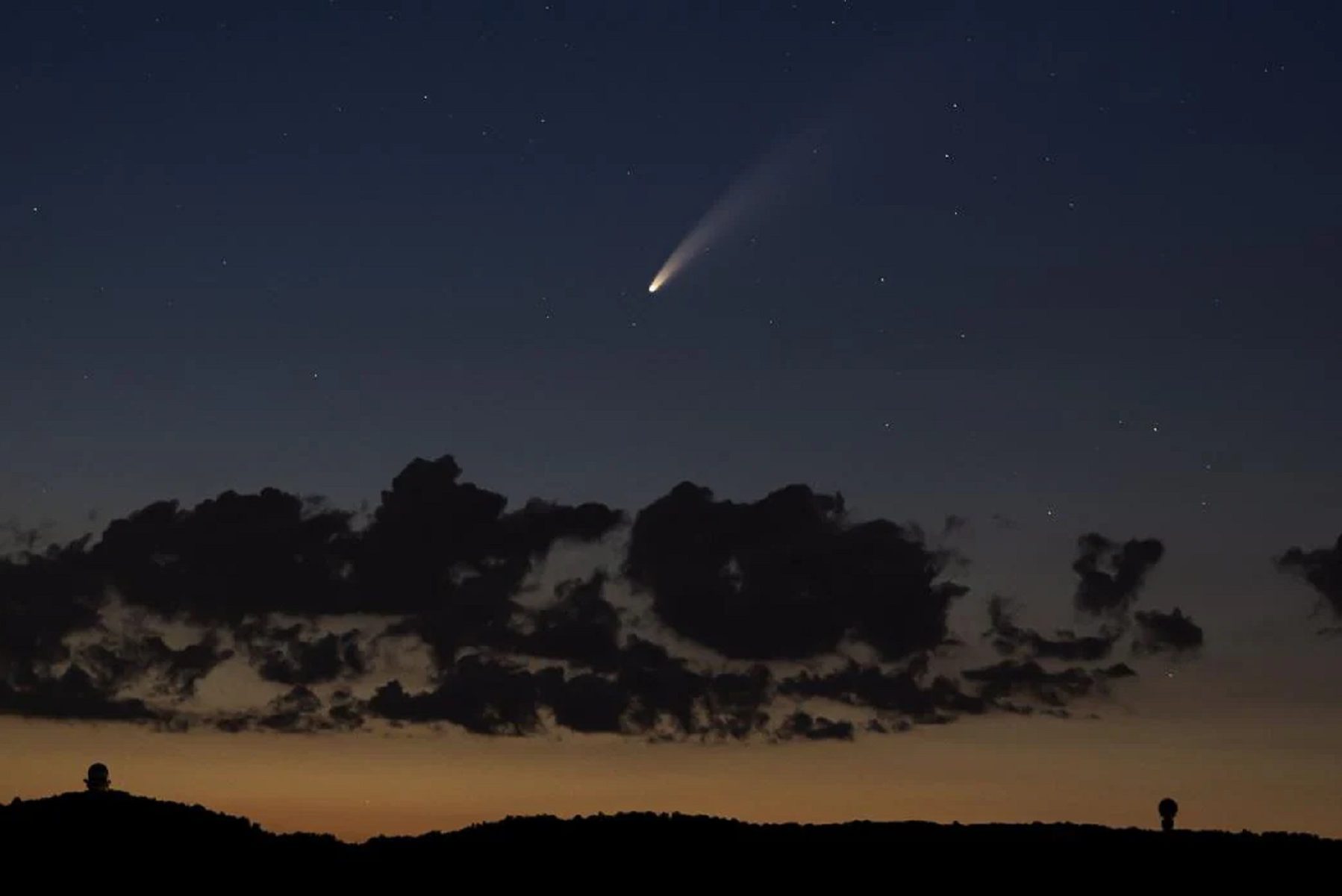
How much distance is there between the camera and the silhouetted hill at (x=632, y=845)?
101750 mm

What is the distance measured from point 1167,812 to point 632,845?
29.4 meters

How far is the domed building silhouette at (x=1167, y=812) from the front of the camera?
97.3 metres

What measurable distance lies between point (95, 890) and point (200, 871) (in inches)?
272

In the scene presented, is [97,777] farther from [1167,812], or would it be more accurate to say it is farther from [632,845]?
[1167,812]

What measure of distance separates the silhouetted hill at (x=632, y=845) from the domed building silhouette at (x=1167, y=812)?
2909mm

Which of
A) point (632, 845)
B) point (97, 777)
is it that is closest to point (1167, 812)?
point (632, 845)

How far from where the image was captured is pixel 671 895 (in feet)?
337

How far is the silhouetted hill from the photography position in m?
102

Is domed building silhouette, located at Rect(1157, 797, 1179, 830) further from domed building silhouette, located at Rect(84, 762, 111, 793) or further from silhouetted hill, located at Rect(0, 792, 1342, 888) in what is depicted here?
domed building silhouette, located at Rect(84, 762, 111, 793)

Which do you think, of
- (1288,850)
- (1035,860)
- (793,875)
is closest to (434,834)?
(793,875)

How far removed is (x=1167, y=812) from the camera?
320 feet

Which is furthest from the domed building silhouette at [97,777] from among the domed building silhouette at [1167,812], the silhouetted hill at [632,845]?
the domed building silhouette at [1167,812]

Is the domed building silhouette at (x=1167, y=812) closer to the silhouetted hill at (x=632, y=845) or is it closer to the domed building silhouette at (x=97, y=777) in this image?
the silhouetted hill at (x=632, y=845)

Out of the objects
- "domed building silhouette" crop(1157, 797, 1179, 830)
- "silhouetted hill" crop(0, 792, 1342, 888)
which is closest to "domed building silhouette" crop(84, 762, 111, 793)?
"silhouetted hill" crop(0, 792, 1342, 888)
